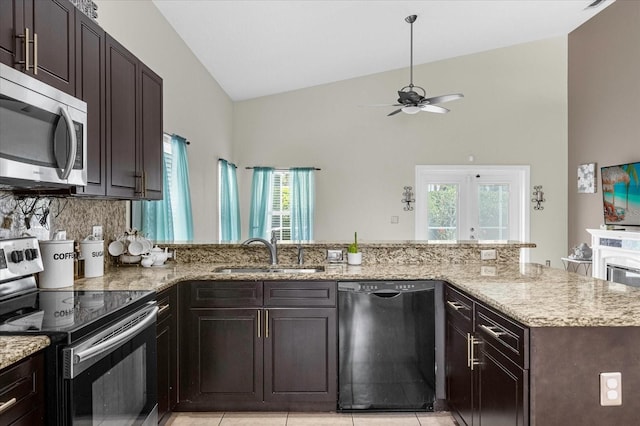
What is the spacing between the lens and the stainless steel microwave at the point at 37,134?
1515 millimetres

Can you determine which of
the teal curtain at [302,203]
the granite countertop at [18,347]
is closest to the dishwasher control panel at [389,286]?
the granite countertop at [18,347]

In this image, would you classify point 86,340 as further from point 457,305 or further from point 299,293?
point 457,305

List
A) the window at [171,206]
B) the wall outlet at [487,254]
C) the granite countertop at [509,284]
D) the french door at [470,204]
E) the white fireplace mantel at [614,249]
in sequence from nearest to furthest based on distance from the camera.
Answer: the granite countertop at [509,284] → the wall outlet at [487,254] → the window at [171,206] → the white fireplace mantel at [614,249] → the french door at [470,204]

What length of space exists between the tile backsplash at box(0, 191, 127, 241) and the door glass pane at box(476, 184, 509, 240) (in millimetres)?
5440

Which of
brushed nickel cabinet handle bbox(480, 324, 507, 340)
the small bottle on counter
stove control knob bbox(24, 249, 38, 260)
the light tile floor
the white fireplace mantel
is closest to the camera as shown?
brushed nickel cabinet handle bbox(480, 324, 507, 340)

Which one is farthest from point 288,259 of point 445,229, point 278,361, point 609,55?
point 609,55

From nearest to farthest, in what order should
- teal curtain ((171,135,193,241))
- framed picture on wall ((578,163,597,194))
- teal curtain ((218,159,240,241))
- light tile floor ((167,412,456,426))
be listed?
light tile floor ((167,412,456,426))
teal curtain ((171,135,193,241))
teal curtain ((218,159,240,241))
framed picture on wall ((578,163,597,194))

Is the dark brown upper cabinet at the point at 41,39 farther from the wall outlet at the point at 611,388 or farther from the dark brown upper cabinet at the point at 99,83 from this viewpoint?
the wall outlet at the point at 611,388

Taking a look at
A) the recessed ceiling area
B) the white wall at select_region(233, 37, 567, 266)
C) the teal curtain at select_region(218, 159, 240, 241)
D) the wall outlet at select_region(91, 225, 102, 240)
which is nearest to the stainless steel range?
the wall outlet at select_region(91, 225, 102, 240)

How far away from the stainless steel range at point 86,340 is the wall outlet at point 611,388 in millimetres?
1819

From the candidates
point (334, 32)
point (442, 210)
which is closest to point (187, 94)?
point (334, 32)

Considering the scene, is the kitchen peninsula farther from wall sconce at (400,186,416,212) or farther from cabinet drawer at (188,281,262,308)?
wall sconce at (400,186,416,212)

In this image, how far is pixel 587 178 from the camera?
6277 mm

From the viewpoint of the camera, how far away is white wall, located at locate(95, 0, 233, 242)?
315cm
